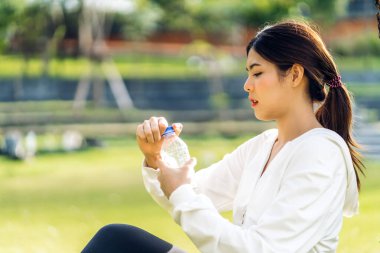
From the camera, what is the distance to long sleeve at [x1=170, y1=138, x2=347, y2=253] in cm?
147

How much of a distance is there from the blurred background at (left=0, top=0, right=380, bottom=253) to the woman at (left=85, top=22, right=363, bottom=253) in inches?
141

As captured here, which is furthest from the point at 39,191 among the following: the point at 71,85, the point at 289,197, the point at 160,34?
the point at 160,34

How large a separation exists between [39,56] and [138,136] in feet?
50.8

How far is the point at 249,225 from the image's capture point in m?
1.60

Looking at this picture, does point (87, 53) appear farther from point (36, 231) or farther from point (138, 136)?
point (138, 136)

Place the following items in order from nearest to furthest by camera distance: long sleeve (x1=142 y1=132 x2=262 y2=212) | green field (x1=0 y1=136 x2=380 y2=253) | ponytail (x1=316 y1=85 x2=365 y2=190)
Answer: ponytail (x1=316 y1=85 x2=365 y2=190) → long sleeve (x1=142 y1=132 x2=262 y2=212) → green field (x1=0 y1=136 x2=380 y2=253)

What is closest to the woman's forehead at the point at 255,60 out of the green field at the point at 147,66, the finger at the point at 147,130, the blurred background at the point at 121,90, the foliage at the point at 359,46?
the finger at the point at 147,130

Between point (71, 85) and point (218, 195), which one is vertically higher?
point (218, 195)

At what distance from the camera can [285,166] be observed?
1587mm

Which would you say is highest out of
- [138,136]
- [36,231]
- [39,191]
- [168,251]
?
[138,136]

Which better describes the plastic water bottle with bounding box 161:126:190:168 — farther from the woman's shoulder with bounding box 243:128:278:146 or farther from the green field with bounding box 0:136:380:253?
the green field with bounding box 0:136:380:253

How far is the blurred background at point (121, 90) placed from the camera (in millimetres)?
6668

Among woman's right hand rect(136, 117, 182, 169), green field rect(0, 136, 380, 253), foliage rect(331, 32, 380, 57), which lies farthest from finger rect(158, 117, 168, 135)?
foliage rect(331, 32, 380, 57)

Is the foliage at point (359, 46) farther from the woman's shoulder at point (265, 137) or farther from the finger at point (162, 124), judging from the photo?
the finger at point (162, 124)
